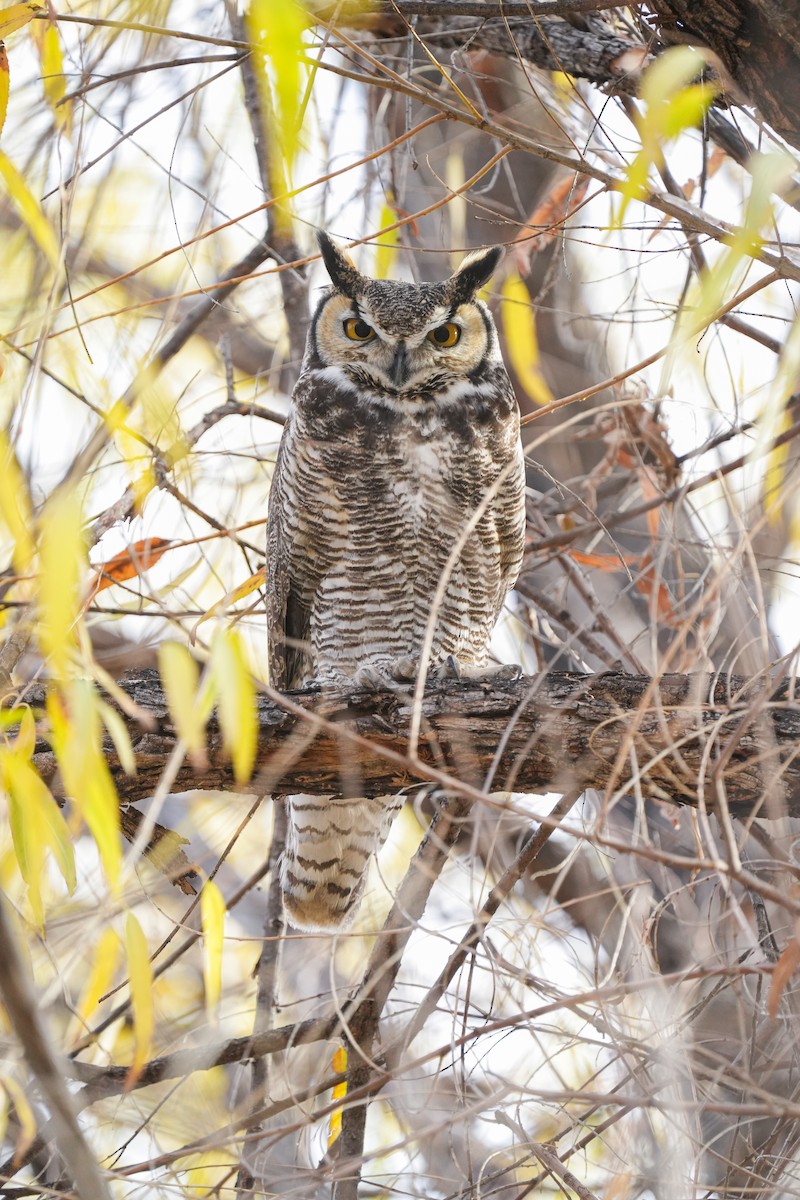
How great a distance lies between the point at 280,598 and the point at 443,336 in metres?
0.67

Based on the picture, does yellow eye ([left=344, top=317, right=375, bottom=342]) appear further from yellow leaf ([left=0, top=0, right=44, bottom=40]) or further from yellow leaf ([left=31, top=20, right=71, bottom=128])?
yellow leaf ([left=0, top=0, right=44, bottom=40])

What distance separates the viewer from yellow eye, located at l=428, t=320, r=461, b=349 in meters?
2.31

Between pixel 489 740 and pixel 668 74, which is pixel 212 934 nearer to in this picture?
pixel 489 740

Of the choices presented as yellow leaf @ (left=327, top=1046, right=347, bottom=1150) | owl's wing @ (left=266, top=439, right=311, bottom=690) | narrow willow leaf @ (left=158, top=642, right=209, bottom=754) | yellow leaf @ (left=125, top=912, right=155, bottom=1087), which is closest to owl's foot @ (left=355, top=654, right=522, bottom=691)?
owl's wing @ (left=266, top=439, right=311, bottom=690)

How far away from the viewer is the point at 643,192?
4.31 feet

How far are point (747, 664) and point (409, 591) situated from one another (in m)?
0.77

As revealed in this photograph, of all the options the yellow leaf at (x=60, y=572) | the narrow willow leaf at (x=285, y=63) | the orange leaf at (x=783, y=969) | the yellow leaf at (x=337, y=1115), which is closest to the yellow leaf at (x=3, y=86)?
the narrow willow leaf at (x=285, y=63)

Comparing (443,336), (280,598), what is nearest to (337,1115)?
(280,598)

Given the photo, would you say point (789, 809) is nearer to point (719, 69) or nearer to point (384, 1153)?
point (384, 1153)

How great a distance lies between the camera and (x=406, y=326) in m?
2.27

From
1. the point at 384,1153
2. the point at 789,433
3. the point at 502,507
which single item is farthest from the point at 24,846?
the point at 502,507

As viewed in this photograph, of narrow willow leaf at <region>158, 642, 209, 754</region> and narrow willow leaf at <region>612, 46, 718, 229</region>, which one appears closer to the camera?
narrow willow leaf at <region>158, 642, 209, 754</region>

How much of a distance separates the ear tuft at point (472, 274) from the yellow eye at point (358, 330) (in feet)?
0.62

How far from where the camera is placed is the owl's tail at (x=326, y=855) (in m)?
2.45
